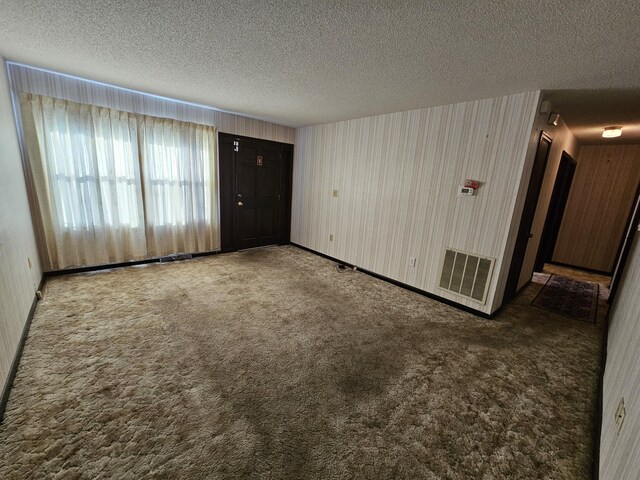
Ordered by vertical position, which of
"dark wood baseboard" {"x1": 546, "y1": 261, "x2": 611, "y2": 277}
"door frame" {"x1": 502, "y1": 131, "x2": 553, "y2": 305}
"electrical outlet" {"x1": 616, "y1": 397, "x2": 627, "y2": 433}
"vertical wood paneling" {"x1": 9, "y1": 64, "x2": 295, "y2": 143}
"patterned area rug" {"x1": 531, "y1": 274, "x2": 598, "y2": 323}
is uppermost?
"vertical wood paneling" {"x1": 9, "y1": 64, "x2": 295, "y2": 143}

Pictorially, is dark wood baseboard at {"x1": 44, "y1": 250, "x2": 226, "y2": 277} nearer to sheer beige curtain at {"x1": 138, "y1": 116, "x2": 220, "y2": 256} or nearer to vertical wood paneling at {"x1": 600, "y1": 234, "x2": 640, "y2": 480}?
sheer beige curtain at {"x1": 138, "y1": 116, "x2": 220, "y2": 256}

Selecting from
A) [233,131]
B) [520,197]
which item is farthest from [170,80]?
[520,197]

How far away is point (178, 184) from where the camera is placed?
4.16 m

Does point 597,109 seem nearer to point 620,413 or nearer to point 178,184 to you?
point 620,413

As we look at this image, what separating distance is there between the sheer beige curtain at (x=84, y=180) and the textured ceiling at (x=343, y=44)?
1.82 ft

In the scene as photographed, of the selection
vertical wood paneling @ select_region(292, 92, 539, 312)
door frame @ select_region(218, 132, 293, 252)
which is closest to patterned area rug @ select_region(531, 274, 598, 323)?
vertical wood paneling @ select_region(292, 92, 539, 312)

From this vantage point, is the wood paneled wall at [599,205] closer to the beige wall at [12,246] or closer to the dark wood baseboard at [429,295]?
the dark wood baseboard at [429,295]

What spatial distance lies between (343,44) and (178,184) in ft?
10.9

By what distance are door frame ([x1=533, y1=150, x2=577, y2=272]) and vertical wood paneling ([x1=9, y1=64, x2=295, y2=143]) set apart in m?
4.99

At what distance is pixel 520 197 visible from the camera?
280cm

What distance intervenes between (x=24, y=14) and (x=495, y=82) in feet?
12.2

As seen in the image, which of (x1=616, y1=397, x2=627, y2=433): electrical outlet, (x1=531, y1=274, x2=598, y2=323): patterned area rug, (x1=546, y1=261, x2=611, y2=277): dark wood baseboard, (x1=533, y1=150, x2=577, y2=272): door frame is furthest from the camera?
(x1=546, y1=261, x2=611, y2=277): dark wood baseboard

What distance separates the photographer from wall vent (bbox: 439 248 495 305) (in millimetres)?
3014

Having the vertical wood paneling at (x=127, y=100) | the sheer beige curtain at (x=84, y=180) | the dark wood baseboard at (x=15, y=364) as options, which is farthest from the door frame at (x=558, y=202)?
the sheer beige curtain at (x=84, y=180)
